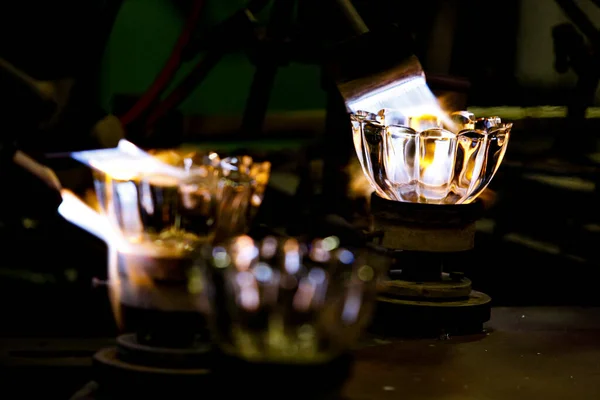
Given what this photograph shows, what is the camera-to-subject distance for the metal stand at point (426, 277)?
2.01 metres

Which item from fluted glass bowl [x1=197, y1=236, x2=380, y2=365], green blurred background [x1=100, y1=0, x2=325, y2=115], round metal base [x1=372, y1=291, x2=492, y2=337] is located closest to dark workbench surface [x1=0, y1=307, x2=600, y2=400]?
round metal base [x1=372, y1=291, x2=492, y2=337]

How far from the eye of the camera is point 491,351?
1.94 m

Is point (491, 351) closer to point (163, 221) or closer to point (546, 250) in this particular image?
point (163, 221)

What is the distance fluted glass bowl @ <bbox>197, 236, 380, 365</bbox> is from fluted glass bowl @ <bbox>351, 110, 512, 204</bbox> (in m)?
0.60

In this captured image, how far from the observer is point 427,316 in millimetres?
2027

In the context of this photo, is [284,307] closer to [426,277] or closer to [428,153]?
[428,153]

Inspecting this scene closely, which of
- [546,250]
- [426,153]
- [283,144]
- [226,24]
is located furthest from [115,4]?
[546,250]

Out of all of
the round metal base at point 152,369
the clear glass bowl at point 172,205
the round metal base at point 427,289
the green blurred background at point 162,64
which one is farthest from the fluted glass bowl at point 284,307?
the green blurred background at point 162,64

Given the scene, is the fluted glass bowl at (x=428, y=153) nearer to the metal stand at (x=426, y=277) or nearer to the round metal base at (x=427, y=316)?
the metal stand at (x=426, y=277)

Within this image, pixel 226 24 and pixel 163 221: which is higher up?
pixel 226 24

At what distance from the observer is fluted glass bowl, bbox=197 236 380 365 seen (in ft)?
4.33

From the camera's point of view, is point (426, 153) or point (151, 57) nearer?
point (426, 153)

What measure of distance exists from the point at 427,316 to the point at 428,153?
393 mm

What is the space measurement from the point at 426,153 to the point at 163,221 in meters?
0.64
